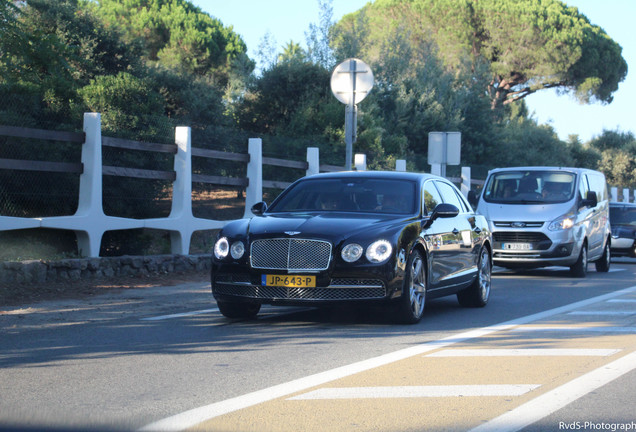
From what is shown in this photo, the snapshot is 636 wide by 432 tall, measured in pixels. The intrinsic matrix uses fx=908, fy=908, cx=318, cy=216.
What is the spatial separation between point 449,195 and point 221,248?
3469 millimetres

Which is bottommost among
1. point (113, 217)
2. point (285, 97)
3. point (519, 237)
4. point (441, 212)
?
point (519, 237)

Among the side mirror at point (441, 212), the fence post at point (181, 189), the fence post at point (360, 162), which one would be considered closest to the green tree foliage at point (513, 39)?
the fence post at point (360, 162)

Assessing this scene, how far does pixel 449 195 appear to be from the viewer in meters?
11.4

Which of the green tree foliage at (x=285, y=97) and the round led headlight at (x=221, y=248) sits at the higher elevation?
the green tree foliage at (x=285, y=97)

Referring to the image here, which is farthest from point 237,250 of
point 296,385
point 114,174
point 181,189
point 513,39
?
point 513,39

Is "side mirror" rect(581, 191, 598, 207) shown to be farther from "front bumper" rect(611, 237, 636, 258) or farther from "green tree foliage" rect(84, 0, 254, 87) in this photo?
"green tree foliage" rect(84, 0, 254, 87)

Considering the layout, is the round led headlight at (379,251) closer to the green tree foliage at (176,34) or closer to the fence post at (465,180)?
the fence post at (465,180)

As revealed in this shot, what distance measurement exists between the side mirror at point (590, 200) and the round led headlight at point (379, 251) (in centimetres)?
935

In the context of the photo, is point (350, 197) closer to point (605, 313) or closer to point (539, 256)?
point (605, 313)

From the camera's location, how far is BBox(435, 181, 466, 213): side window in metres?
11.1

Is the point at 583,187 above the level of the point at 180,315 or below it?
above

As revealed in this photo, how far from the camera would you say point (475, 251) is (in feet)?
37.4

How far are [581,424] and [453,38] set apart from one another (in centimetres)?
4772

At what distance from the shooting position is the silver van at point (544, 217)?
16359mm
